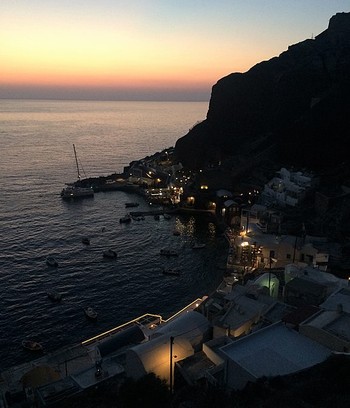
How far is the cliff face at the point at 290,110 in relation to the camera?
74812mm

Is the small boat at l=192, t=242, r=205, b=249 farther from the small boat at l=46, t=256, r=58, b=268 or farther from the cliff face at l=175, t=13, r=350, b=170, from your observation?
the cliff face at l=175, t=13, r=350, b=170

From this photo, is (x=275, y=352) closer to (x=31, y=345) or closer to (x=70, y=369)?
(x=70, y=369)

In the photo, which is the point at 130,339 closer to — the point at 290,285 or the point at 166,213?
the point at 290,285

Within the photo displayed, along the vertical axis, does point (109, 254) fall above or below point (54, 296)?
below

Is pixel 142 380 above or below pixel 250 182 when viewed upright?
above

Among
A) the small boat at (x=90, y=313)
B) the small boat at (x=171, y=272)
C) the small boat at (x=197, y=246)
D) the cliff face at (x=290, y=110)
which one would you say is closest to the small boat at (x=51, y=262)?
the small boat at (x=90, y=313)

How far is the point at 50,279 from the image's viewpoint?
144ft

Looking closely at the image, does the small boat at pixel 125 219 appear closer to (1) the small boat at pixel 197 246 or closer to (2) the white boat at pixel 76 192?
(1) the small boat at pixel 197 246

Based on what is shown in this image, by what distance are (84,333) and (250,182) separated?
4733 cm

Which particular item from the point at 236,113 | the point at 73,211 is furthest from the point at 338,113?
the point at 73,211

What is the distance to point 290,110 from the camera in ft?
302

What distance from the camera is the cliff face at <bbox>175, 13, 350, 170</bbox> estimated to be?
74812 mm

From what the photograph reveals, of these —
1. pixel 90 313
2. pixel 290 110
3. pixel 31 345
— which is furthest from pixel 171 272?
pixel 290 110

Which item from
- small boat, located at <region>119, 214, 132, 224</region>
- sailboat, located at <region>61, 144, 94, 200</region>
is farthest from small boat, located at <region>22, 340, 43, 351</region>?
sailboat, located at <region>61, 144, 94, 200</region>
